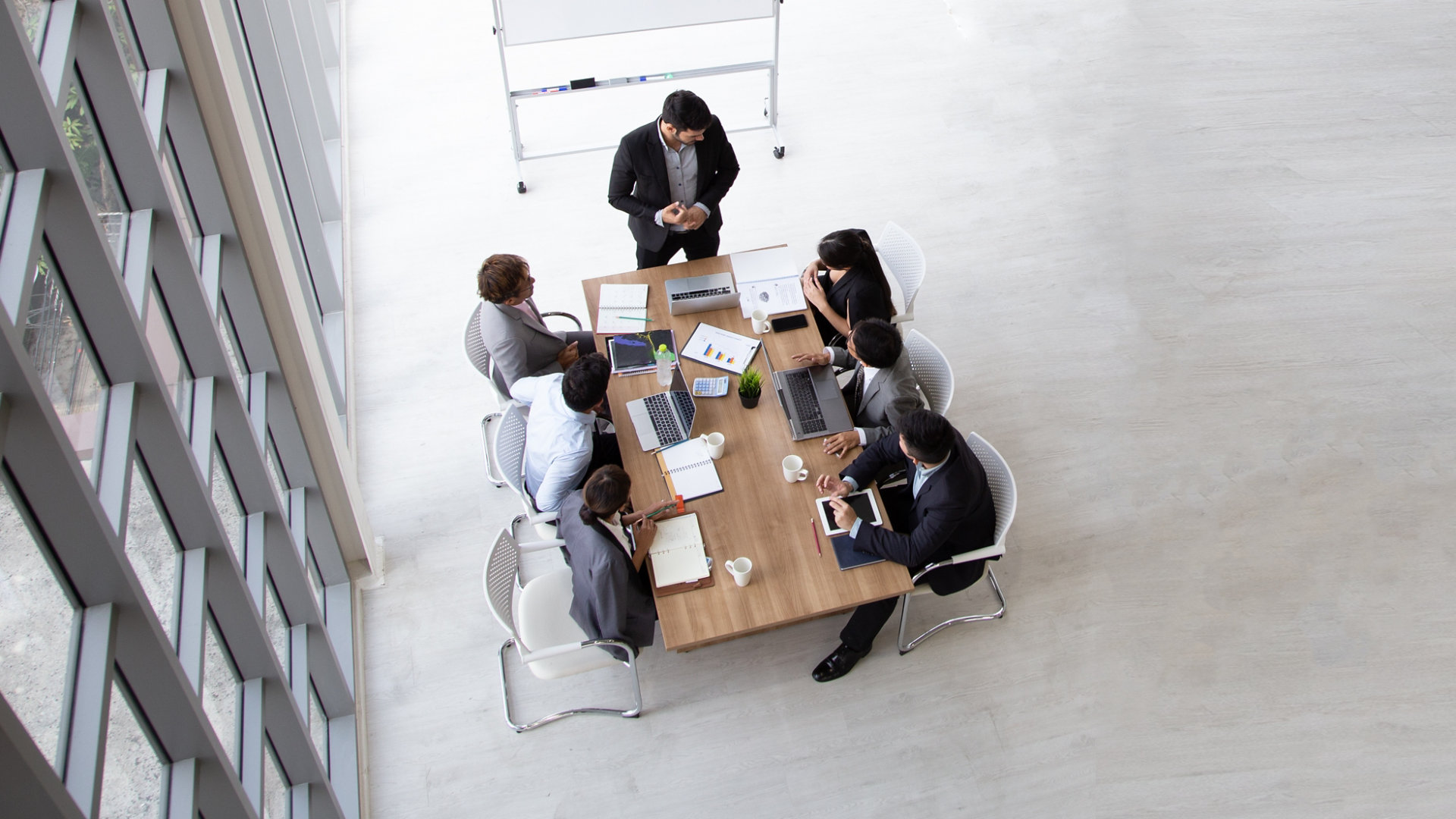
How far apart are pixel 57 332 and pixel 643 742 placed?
308 centimetres

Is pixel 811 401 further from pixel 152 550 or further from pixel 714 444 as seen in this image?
pixel 152 550

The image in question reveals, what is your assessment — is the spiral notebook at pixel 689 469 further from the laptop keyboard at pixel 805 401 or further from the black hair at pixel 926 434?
the black hair at pixel 926 434

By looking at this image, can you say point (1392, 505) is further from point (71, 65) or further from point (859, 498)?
point (71, 65)

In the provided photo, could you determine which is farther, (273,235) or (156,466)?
(273,235)

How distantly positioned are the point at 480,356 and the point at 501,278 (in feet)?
1.72

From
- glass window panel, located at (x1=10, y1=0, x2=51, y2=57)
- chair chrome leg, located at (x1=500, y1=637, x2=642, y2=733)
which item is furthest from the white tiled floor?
glass window panel, located at (x1=10, y1=0, x2=51, y2=57)

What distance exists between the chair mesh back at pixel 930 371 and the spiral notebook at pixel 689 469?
3.65 ft

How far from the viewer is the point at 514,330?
16.3 ft

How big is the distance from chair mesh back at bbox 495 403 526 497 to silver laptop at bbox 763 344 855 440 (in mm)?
1239

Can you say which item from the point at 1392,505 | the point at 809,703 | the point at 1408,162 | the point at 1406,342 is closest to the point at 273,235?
the point at 809,703

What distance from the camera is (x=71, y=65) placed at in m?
2.57

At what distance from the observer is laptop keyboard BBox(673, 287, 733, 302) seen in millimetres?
5340

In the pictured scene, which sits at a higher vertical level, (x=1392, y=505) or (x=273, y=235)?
(x=273, y=235)

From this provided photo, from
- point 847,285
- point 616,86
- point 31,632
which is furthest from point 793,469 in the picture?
point 616,86
